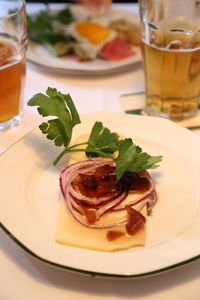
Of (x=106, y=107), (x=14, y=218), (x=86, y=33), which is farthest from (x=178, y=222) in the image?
(x=86, y=33)

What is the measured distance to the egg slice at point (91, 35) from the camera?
146cm

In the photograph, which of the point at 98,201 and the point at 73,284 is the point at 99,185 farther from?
the point at 73,284

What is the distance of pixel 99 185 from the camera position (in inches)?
32.9

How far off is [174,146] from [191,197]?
17 centimetres

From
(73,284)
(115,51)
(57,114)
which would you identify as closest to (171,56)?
(115,51)

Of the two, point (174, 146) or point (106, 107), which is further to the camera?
point (106, 107)

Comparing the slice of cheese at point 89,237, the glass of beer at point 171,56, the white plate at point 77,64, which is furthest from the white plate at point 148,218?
the white plate at point 77,64

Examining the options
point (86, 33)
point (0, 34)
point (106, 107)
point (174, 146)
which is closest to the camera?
point (174, 146)

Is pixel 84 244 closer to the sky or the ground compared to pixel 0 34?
closer to the ground

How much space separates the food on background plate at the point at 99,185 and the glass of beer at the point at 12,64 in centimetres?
26

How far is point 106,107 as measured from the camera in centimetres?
131

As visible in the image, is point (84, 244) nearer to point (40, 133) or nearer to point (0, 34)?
point (40, 133)

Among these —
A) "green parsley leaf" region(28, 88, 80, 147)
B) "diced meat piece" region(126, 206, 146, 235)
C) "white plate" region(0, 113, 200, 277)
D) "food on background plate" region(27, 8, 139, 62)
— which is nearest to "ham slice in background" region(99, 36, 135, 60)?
"food on background plate" region(27, 8, 139, 62)

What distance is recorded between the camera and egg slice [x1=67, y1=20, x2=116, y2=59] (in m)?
1.46
